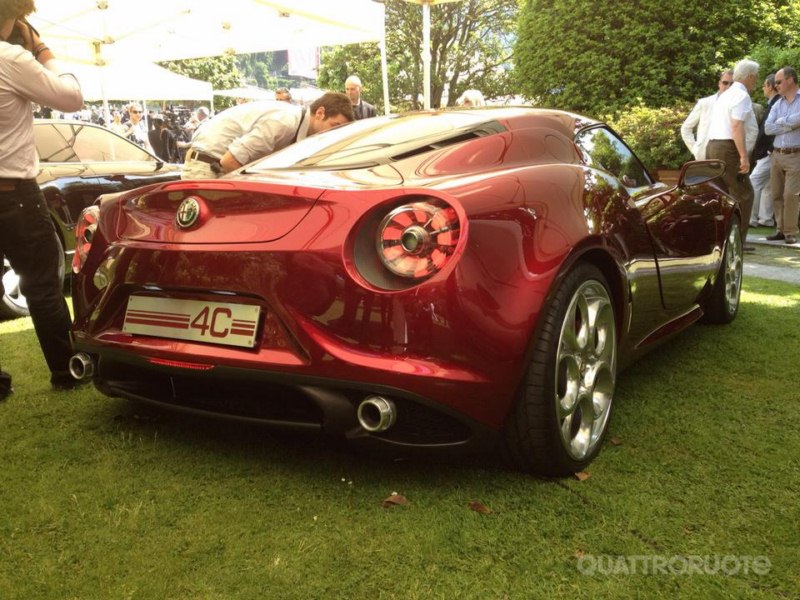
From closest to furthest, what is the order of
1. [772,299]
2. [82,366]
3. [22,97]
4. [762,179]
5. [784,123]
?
[82,366]
[22,97]
[772,299]
[784,123]
[762,179]

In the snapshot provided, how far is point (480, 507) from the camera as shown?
82.7 inches

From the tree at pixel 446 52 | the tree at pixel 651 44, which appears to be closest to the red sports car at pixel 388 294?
the tree at pixel 651 44

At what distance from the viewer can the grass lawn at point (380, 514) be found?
5.77 ft

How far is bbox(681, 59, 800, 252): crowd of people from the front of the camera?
21.5 ft

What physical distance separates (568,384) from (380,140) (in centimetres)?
118

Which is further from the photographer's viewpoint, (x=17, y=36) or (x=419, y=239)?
(x=17, y=36)

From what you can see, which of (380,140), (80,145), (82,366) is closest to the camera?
(82,366)

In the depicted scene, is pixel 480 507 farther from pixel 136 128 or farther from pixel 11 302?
pixel 136 128

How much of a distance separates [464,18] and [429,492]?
25148mm

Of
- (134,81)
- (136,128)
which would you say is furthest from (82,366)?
(134,81)

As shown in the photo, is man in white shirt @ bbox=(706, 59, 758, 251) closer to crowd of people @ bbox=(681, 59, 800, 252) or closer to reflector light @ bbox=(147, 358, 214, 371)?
crowd of people @ bbox=(681, 59, 800, 252)

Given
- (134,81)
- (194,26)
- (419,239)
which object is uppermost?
(194,26)

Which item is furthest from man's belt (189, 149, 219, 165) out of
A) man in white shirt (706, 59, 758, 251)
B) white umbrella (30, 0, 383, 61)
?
white umbrella (30, 0, 383, 61)

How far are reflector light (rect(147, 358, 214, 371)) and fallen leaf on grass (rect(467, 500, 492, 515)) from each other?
0.87 meters
